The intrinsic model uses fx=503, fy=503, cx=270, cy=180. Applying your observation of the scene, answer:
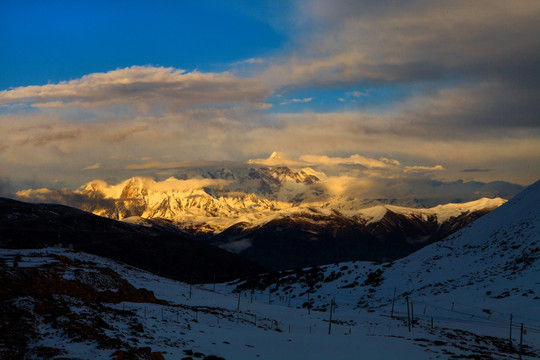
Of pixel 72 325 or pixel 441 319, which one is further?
pixel 441 319

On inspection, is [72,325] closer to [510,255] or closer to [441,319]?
[441,319]

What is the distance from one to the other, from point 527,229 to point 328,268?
156 feet

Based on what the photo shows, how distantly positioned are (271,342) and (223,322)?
839 centimetres

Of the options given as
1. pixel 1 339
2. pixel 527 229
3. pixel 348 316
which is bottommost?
pixel 348 316

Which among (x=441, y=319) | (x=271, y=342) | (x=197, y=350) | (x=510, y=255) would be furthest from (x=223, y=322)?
(x=510, y=255)

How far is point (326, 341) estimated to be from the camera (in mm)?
46500

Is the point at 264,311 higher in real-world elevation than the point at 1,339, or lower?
lower

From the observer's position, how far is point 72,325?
98.7ft

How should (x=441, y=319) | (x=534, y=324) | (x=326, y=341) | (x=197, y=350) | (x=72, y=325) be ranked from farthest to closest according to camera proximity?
(x=441, y=319) → (x=534, y=324) → (x=326, y=341) → (x=197, y=350) → (x=72, y=325)

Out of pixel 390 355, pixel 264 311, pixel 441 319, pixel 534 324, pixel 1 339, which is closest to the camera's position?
pixel 1 339

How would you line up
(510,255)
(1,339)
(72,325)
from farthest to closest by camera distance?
1. (510,255)
2. (72,325)
3. (1,339)

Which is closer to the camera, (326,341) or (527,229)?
(326,341)

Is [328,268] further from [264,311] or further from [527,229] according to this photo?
[264,311]

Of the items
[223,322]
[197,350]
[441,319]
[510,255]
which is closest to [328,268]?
[510,255]
